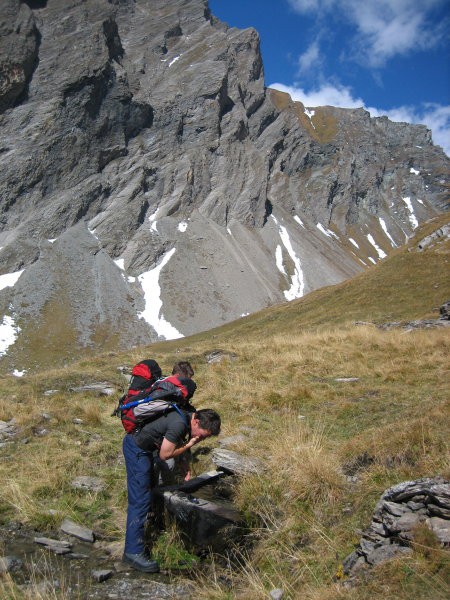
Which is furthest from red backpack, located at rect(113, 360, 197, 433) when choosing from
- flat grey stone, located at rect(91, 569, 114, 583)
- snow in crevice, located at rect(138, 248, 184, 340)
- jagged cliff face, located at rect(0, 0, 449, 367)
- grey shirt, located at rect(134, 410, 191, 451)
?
snow in crevice, located at rect(138, 248, 184, 340)

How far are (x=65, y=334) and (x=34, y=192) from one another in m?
48.6

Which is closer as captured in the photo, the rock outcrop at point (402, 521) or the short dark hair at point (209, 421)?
the rock outcrop at point (402, 521)

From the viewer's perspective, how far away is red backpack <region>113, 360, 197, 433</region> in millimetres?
6164

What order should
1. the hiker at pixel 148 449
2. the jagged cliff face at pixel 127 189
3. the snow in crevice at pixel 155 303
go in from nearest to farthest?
the hiker at pixel 148 449
the snow in crevice at pixel 155 303
the jagged cliff face at pixel 127 189

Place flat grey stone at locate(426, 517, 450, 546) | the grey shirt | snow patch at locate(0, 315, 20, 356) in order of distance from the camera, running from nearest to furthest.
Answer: flat grey stone at locate(426, 517, 450, 546), the grey shirt, snow patch at locate(0, 315, 20, 356)

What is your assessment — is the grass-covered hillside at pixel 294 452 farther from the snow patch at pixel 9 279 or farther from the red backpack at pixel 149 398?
the snow patch at pixel 9 279

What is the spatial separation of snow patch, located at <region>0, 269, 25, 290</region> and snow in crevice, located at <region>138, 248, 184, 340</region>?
29059 mm

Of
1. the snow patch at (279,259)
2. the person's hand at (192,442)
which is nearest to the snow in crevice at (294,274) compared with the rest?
the snow patch at (279,259)

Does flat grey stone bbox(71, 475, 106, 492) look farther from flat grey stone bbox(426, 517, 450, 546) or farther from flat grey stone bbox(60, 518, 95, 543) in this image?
flat grey stone bbox(426, 517, 450, 546)

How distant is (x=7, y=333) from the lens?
290 ft

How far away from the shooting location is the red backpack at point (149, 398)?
616 centimetres

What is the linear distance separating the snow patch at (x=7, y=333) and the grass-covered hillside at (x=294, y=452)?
76.9 meters

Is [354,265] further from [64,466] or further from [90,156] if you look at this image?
[64,466]

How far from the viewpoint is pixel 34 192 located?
11950cm
